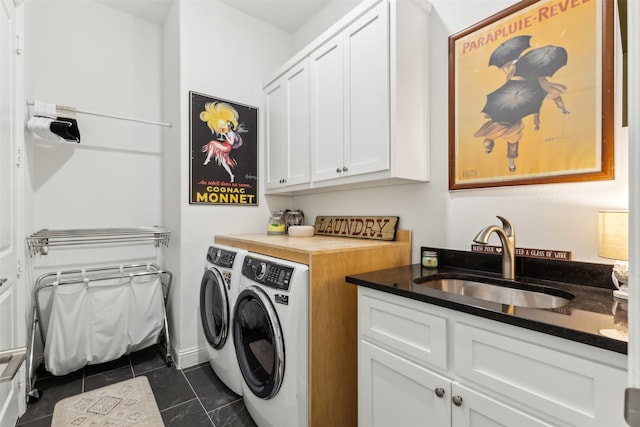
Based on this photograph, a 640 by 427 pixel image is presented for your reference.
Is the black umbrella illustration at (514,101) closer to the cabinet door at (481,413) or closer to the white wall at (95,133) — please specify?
the cabinet door at (481,413)

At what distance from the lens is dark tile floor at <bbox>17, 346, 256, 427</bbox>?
5.68 feet

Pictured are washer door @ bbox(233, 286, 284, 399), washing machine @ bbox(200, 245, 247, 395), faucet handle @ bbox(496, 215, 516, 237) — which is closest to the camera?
faucet handle @ bbox(496, 215, 516, 237)

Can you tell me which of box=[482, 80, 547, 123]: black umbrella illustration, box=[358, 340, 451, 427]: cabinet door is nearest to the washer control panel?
box=[358, 340, 451, 427]: cabinet door

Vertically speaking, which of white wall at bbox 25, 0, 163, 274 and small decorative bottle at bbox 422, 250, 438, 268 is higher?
white wall at bbox 25, 0, 163, 274

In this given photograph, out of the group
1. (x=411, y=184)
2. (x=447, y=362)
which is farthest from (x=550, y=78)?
(x=447, y=362)

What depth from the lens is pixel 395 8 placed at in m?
1.62

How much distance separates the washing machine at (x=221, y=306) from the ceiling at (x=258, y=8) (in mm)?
2116

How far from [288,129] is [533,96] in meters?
1.66

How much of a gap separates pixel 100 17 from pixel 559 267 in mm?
3714

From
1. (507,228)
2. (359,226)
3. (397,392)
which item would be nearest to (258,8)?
(359,226)

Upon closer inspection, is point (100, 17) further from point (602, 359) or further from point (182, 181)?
point (602, 359)

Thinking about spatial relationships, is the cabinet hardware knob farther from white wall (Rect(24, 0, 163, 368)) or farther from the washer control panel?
white wall (Rect(24, 0, 163, 368))

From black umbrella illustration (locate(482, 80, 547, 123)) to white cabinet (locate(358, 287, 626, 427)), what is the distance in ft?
3.46

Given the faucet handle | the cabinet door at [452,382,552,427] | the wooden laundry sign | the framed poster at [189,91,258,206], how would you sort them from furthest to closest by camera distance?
the framed poster at [189,91,258,206]
the wooden laundry sign
the faucet handle
the cabinet door at [452,382,552,427]
